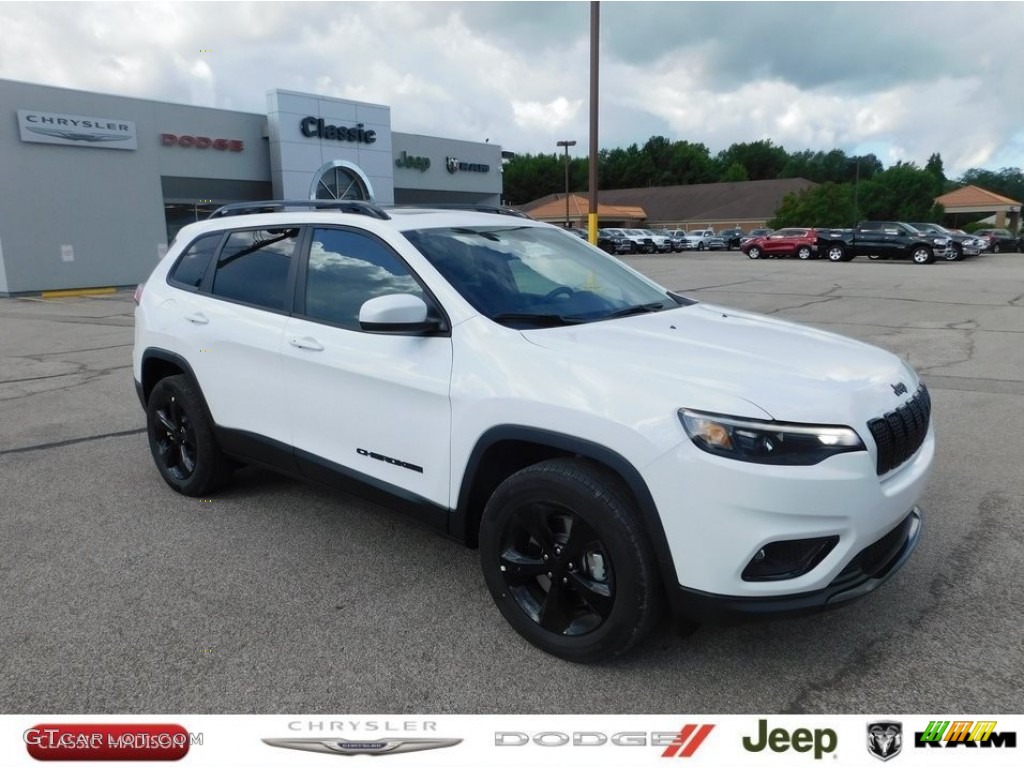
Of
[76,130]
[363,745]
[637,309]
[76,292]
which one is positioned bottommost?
[363,745]

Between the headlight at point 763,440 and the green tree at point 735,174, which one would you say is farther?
the green tree at point 735,174

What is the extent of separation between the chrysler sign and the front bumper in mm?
23574

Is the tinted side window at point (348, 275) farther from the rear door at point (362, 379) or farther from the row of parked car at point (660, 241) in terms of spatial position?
the row of parked car at point (660, 241)

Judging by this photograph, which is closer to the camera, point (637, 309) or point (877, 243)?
point (637, 309)

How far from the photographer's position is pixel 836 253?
33.2 metres

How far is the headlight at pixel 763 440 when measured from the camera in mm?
2477

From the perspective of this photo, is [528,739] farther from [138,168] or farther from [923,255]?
[923,255]

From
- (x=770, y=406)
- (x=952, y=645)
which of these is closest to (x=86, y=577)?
(x=770, y=406)

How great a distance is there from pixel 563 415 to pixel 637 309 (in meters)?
1.14

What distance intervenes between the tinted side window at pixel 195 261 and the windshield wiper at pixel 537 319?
2.32 m

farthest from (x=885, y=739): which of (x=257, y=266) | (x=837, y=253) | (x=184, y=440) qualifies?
(x=837, y=253)

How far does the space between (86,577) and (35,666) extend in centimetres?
80

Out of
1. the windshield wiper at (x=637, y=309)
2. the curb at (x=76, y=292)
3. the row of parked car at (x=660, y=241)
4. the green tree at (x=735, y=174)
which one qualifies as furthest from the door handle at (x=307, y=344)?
the green tree at (x=735, y=174)

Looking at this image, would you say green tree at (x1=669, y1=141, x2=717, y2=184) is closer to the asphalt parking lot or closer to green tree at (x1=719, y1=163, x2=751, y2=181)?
green tree at (x1=719, y1=163, x2=751, y2=181)
